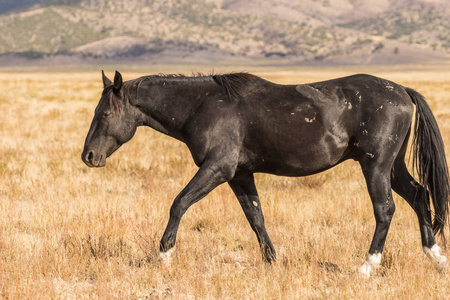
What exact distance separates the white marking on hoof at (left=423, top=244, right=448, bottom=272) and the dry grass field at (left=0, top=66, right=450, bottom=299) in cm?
9

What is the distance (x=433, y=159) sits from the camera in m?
5.48

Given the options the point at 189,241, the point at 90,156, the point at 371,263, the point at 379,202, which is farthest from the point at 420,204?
the point at 90,156

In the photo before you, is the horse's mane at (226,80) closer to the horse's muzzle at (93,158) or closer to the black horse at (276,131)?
the black horse at (276,131)

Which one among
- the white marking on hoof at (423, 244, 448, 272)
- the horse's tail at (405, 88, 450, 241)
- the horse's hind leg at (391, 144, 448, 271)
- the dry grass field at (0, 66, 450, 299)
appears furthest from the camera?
the horse's tail at (405, 88, 450, 241)

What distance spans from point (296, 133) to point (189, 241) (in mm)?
1964

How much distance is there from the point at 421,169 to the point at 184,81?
269cm

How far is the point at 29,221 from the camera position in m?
6.87

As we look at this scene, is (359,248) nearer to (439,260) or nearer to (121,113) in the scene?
(439,260)

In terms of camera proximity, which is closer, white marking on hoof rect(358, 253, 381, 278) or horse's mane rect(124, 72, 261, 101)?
white marking on hoof rect(358, 253, 381, 278)

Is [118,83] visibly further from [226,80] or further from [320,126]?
[320,126]

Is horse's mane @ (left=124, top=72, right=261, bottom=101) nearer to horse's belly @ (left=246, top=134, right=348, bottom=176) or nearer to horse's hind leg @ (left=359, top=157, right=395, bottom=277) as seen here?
horse's belly @ (left=246, top=134, right=348, bottom=176)

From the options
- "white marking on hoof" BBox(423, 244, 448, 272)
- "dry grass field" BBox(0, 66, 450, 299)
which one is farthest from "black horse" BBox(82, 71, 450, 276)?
"dry grass field" BBox(0, 66, 450, 299)

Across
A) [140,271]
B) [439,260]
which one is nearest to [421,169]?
[439,260]

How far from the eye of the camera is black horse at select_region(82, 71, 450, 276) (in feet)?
16.6
